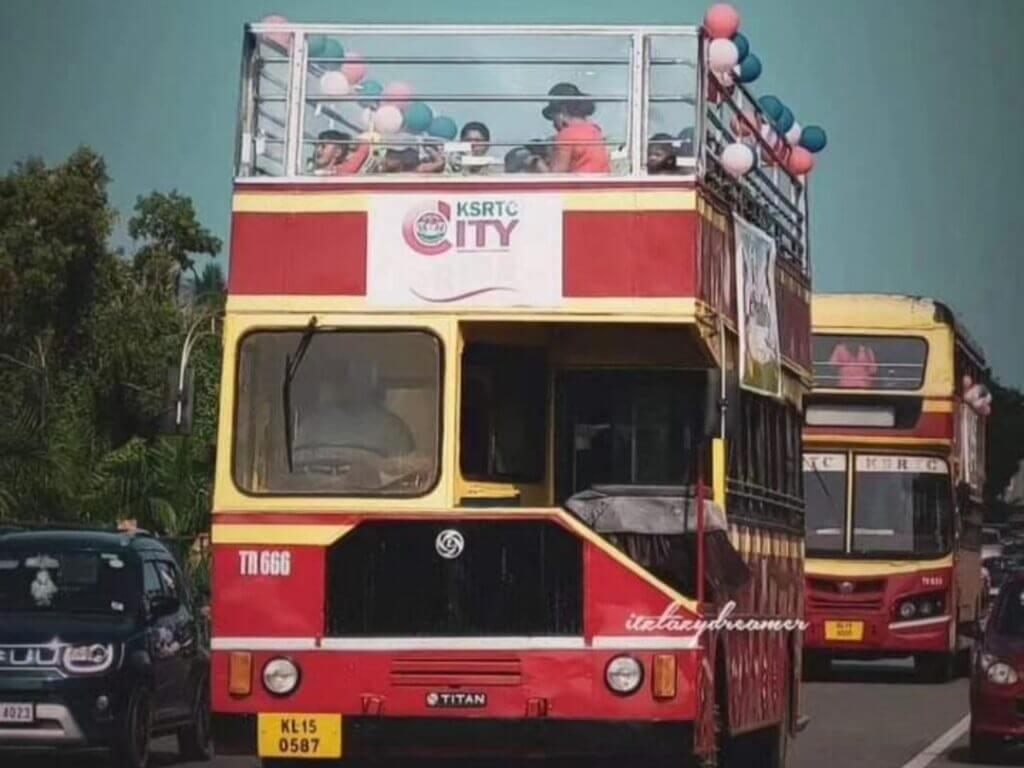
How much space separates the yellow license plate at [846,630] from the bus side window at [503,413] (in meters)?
19.9

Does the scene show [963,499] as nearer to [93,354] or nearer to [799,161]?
[93,354]

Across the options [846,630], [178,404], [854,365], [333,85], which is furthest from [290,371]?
[846,630]

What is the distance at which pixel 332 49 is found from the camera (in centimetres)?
1527

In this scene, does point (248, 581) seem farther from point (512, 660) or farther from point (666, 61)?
point (666, 61)

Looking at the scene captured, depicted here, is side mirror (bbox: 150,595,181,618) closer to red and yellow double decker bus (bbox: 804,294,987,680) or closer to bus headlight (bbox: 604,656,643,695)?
bus headlight (bbox: 604,656,643,695)

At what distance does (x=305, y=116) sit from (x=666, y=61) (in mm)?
1878

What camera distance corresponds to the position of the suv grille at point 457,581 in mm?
14117

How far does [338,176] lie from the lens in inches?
580

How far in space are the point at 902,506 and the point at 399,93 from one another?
19.8 m

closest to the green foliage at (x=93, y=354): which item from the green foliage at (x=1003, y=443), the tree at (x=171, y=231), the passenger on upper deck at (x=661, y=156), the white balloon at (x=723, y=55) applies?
the tree at (x=171, y=231)

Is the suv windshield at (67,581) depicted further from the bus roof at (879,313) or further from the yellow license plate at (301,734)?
the bus roof at (879,313)

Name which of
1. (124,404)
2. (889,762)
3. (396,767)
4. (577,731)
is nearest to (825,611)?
(124,404)

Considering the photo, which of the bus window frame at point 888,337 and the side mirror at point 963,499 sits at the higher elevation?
the bus window frame at point 888,337

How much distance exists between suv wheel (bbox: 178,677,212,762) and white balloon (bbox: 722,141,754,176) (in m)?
6.57
